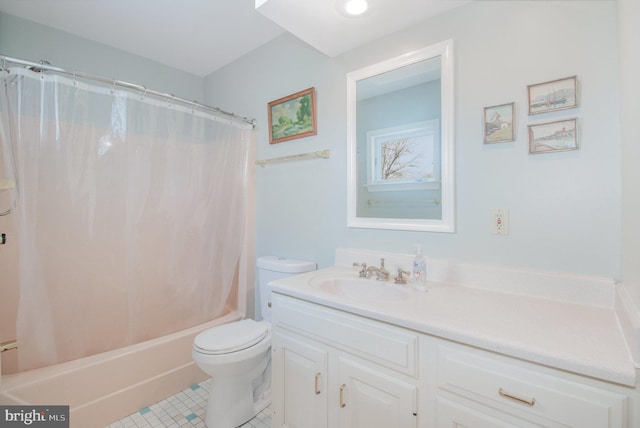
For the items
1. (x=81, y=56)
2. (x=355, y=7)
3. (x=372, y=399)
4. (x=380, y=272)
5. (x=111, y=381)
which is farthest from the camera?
(x=81, y=56)

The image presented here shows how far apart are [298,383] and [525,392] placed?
2.89 feet

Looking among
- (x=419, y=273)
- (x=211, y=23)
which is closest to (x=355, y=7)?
(x=211, y=23)

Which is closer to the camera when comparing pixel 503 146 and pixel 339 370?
pixel 339 370

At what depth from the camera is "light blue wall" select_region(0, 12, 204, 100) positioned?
1.88m

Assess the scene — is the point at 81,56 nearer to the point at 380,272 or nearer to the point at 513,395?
the point at 380,272

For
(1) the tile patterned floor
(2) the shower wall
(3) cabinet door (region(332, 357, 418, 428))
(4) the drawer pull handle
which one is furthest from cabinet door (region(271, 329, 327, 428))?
(2) the shower wall

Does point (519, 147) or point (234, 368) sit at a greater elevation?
point (519, 147)

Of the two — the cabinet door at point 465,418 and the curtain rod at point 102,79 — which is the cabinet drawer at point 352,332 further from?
the curtain rod at point 102,79

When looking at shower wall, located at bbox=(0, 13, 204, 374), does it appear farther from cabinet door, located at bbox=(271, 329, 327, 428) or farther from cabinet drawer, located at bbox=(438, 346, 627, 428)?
cabinet drawer, located at bbox=(438, 346, 627, 428)

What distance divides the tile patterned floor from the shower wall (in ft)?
2.23

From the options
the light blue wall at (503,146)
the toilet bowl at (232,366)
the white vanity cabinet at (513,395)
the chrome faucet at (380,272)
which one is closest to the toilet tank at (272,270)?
the light blue wall at (503,146)

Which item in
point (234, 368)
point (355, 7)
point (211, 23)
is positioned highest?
point (211, 23)

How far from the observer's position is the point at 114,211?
1.70m

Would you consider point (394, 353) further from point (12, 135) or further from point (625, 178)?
point (12, 135)
